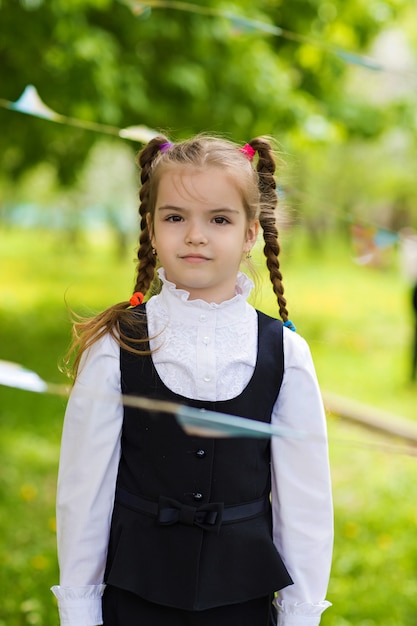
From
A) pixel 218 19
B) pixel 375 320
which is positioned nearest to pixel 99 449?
pixel 218 19

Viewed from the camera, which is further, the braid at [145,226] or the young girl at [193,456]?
the braid at [145,226]

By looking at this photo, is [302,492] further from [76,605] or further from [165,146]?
[165,146]

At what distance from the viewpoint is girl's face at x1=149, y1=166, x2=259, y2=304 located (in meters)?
1.78

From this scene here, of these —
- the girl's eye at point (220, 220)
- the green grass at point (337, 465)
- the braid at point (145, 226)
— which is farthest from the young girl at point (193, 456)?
the green grass at point (337, 465)

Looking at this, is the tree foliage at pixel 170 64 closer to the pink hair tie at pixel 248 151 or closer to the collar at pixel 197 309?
the pink hair tie at pixel 248 151

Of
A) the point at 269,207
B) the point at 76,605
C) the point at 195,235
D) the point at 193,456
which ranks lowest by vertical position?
the point at 76,605

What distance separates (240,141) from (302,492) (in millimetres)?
866

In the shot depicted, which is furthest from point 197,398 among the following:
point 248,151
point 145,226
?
point 248,151

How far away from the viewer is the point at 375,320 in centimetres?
1513

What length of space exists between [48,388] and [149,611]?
0.53 m

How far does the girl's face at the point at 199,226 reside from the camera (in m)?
1.78

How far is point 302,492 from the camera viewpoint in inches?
72.1

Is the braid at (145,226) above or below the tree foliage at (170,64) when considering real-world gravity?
below

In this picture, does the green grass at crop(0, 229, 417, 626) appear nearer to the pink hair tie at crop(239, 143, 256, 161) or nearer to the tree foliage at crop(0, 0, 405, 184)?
the pink hair tie at crop(239, 143, 256, 161)
